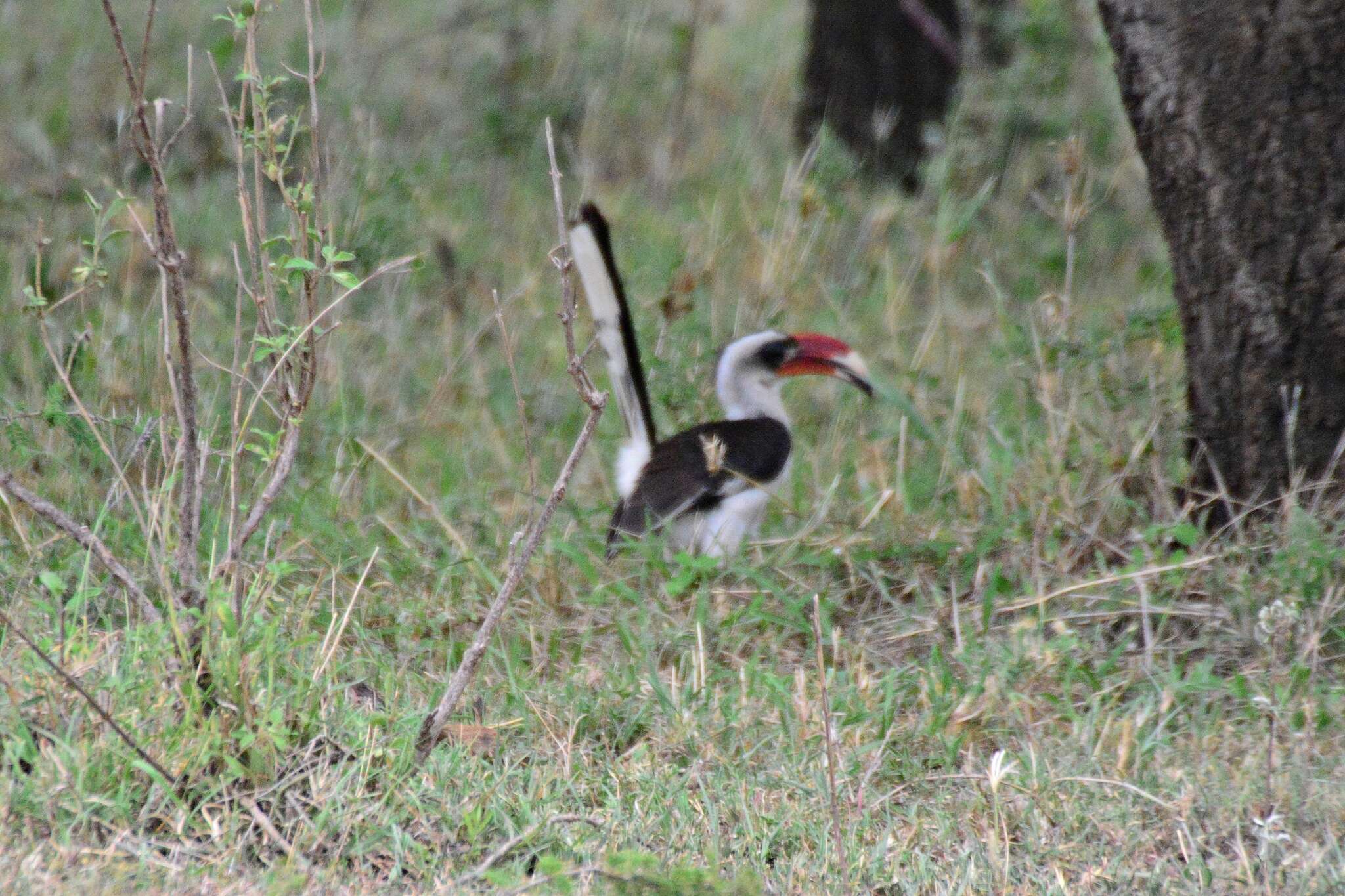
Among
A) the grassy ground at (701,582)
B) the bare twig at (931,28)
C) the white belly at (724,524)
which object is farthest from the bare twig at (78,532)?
the bare twig at (931,28)

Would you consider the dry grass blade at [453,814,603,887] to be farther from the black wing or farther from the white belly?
the white belly

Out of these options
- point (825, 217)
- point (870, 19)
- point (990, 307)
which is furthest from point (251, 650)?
point (870, 19)

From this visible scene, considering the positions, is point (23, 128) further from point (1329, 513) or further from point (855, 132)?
point (1329, 513)

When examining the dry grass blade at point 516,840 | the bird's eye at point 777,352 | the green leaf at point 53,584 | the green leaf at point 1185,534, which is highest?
the green leaf at point 53,584

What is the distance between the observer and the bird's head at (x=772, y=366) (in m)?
4.78

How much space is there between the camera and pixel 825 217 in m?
5.09

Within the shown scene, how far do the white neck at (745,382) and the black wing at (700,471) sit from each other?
157 millimetres

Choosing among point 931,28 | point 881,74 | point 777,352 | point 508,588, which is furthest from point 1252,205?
point 881,74

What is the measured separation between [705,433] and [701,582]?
68 cm

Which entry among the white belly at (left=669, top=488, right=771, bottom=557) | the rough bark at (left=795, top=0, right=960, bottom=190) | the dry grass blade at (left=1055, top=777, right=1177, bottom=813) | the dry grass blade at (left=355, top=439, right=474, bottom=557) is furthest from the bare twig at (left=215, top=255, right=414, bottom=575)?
the rough bark at (left=795, top=0, right=960, bottom=190)

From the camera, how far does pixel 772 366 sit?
4840 mm

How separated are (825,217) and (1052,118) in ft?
8.54

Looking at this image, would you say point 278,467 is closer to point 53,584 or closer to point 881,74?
point 53,584

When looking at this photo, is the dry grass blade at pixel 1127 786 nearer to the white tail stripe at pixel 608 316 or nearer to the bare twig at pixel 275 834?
the bare twig at pixel 275 834
